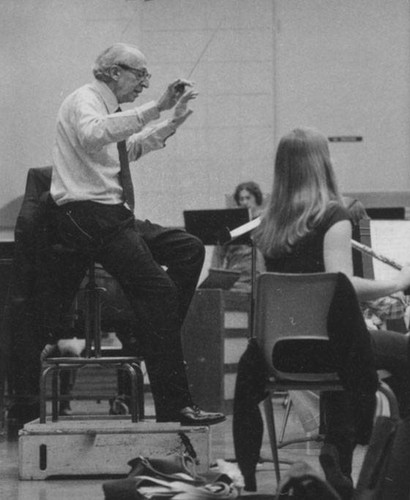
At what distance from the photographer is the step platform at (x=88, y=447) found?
156 inches

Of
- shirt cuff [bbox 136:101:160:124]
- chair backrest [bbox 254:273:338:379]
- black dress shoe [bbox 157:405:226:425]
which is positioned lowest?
black dress shoe [bbox 157:405:226:425]

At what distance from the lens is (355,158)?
8.18 meters

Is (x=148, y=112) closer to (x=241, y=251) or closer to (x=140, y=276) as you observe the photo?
(x=140, y=276)

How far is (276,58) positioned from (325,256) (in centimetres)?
506

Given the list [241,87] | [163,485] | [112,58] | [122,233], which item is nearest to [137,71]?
[112,58]

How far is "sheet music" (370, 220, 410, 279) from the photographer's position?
15.1 ft

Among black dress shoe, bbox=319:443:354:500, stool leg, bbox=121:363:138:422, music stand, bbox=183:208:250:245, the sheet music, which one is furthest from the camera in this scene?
music stand, bbox=183:208:250:245

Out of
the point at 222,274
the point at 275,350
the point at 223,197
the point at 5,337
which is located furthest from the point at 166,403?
the point at 223,197

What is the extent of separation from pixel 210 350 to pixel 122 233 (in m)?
2.53

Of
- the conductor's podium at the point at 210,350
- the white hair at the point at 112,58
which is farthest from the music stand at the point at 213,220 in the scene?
the white hair at the point at 112,58

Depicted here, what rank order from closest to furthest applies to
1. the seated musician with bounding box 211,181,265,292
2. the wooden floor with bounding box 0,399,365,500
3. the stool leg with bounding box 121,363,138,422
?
the wooden floor with bounding box 0,399,365,500
the stool leg with bounding box 121,363,138,422
the seated musician with bounding box 211,181,265,292

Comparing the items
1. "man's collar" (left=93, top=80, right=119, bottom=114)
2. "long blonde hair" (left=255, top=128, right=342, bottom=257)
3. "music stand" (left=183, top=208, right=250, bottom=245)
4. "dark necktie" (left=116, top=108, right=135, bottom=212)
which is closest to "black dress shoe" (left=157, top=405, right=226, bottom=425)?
"dark necktie" (left=116, top=108, right=135, bottom=212)

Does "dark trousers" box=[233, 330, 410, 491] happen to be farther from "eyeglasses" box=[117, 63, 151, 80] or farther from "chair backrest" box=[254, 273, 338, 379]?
"eyeglasses" box=[117, 63, 151, 80]

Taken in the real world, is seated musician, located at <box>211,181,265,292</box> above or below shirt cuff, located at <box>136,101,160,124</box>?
below
